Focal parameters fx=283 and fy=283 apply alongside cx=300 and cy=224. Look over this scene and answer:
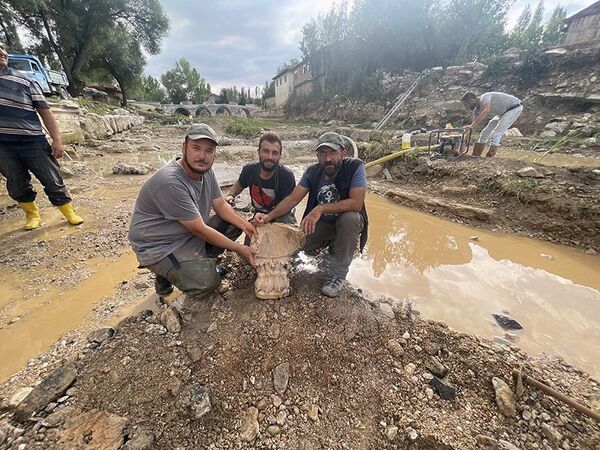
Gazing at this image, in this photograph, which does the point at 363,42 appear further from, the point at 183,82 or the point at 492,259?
the point at 183,82

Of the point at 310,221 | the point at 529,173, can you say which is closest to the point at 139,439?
the point at 310,221

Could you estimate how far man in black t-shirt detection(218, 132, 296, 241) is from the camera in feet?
8.77

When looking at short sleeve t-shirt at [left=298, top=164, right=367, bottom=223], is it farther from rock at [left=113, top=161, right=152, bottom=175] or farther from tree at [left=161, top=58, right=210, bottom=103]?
tree at [left=161, top=58, right=210, bottom=103]

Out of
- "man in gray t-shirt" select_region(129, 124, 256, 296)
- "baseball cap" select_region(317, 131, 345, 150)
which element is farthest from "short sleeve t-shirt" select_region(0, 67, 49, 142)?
"baseball cap" select_region(317, 131, 345, 150)

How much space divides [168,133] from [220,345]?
55.3 feet

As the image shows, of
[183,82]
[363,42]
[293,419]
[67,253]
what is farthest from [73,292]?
[183,82]

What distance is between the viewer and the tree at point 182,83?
50.1 meters

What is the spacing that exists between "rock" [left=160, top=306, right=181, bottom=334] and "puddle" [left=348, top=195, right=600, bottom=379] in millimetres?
1729

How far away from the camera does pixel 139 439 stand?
4.14 feet

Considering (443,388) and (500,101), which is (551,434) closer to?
(443,388)

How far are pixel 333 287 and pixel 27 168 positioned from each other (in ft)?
12.0

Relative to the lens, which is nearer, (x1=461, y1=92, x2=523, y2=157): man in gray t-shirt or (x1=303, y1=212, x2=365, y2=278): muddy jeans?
(x1=303, y1=212, x2=365, y2=278): muddy jeans

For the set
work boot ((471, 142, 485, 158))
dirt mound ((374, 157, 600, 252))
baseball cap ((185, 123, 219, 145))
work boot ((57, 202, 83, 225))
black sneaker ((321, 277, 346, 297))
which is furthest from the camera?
work boot ((471, 142, 485, 158))

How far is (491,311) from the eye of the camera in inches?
98.0
